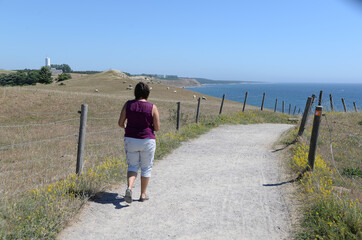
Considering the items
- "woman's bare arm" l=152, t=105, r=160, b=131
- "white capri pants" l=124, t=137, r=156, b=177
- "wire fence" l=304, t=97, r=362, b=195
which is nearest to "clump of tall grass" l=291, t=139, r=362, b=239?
"wire fence" l=304, t=97, r=362, b=195

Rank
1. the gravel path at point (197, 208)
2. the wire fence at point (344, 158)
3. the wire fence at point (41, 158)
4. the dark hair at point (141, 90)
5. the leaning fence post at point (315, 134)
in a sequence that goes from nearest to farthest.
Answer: the gravel path at point (197, 208) → the dark hair at point (141, 90) → the wire fence at point (344, 158) → the wire fence at point (41, 158) → the leaning fence post at point (315, 134)

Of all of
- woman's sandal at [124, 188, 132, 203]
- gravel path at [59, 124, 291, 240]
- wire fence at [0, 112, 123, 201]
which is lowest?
wire fence at [0, 112, 123, 201]

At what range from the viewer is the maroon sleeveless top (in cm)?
491

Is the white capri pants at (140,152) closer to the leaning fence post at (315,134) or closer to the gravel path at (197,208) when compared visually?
the gravel path at (197,208)

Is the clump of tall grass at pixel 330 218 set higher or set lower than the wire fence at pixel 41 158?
higher

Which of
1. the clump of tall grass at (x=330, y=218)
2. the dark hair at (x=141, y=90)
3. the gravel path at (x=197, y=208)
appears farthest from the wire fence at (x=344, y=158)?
the dark hair at (x=141, y=90)

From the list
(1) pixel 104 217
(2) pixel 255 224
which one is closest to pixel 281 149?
(2) pixel 255 224

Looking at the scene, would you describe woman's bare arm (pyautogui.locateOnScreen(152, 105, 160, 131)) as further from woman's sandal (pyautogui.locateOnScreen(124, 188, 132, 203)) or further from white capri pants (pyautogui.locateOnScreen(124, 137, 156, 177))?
woman's sandal (pyautogui.locateOnScreen(124, 188, 132, 203))

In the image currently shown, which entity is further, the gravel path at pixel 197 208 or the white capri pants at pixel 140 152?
the white capri pants at pixel 140 152

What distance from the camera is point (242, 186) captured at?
252 inches

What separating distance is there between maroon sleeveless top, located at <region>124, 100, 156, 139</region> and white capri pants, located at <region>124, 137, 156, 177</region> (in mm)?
92

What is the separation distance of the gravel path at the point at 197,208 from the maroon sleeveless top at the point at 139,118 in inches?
48.4

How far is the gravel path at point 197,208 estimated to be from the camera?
14.0ft

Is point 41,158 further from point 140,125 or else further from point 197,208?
point 197,208
